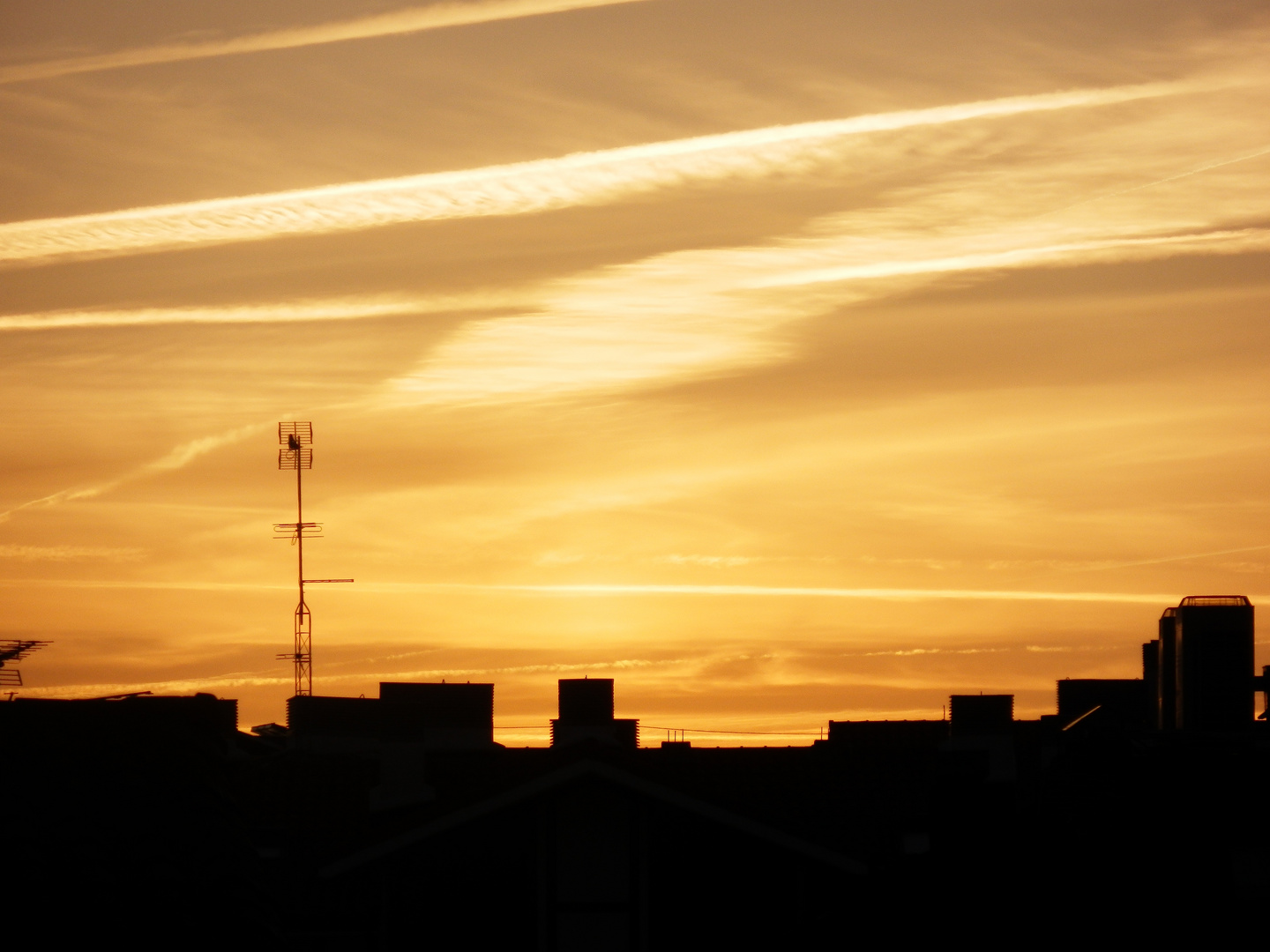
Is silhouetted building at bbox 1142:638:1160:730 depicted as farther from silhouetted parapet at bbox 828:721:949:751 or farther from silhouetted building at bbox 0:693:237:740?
silhouetted building at bbox 0:693:237:740

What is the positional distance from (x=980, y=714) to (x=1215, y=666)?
834cm

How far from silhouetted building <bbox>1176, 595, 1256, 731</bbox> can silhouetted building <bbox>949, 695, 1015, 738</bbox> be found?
243 inches

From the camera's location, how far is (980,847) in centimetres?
1814

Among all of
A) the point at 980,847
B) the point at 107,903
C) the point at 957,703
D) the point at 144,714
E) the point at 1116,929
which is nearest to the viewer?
the point at 107,903

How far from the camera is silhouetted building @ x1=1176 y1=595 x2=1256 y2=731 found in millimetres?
52969

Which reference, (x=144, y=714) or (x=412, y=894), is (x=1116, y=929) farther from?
(x=144, y=714)

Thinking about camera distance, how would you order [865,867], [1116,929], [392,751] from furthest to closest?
[392,751], [865,867], [1116,929]

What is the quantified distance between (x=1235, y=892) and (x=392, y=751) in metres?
20.6

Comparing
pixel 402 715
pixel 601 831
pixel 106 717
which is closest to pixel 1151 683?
pixel 402 715

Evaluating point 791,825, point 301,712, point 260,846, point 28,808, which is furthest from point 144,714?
point 301,712

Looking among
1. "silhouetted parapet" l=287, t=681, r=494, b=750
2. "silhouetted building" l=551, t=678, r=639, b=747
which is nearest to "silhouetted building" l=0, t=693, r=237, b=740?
"silhouetted building" l=551, t=678, r=639, b=747

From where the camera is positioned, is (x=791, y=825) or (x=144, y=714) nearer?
(x=144, y=714)

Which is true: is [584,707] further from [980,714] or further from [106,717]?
[106,717]

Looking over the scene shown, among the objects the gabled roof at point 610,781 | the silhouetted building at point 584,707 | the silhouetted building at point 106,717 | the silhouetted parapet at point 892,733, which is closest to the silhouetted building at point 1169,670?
the silhouetted parapet at point 892,733
